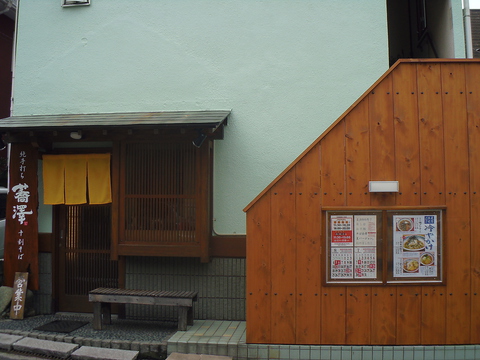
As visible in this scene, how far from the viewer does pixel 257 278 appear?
5.73 meters

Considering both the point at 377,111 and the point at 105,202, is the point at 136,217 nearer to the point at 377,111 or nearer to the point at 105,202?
the point at 105,202

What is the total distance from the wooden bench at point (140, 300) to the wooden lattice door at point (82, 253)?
974mm

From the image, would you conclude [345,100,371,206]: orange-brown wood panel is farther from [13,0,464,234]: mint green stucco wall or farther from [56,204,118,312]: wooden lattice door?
[56,204,118,312]: wooden lattice door

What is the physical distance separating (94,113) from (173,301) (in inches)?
151

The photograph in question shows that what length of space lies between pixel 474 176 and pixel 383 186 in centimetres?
129

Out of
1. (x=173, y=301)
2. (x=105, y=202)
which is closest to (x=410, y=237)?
(x=173, y=301)

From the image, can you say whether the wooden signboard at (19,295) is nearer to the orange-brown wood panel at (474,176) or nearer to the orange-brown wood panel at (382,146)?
the orange-brown wood panel at (382,146)

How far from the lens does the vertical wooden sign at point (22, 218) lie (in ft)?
25.2

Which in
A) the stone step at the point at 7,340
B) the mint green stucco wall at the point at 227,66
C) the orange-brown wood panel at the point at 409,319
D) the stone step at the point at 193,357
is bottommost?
the stone step at the point at 193,357

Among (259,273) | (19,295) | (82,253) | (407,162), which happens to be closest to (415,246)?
(407,162)

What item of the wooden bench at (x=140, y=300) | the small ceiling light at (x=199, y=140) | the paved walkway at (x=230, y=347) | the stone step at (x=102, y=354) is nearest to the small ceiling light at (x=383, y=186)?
the paved walkway at (x=230, y=347)

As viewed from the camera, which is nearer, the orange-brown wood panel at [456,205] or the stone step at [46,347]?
the orange-brown wood panel at [456,205]

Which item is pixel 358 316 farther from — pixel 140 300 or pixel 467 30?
pixel 467 30

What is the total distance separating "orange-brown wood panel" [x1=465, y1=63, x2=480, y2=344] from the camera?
5.56m
